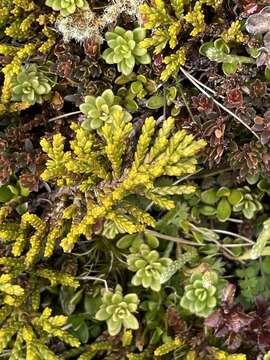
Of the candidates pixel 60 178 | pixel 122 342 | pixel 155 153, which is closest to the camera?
pixel 155 153

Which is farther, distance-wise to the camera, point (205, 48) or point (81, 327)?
point (81, 327)

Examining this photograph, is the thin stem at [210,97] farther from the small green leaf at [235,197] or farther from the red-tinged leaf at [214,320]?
the red-tinged leaf at [214,320]

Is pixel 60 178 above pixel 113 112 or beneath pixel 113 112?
beneath

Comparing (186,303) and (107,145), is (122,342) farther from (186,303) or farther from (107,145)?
(107,145)

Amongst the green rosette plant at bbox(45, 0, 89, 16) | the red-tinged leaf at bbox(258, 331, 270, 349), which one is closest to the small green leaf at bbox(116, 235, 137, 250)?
the red-tinged leaf at bbox(258, 331, 270, 349)

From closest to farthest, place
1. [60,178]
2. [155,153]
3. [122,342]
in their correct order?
[155,153], [60,178], [122,342]

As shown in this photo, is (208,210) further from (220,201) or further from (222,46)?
(222,46)

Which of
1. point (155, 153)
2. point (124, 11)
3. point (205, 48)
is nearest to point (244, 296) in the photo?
point (155, 153)
